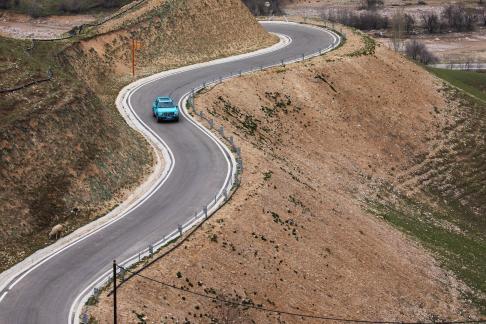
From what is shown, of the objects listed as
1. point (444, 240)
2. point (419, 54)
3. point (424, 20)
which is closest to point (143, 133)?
point (444, 240)

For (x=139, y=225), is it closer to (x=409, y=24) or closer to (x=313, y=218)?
(x=313, y=218)

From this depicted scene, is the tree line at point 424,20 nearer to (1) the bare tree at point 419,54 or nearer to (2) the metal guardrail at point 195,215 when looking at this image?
(1) the bare tree at point 419,54

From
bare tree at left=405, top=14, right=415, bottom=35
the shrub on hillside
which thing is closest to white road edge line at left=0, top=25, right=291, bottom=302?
the shrub on hillside

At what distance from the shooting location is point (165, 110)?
48.2m

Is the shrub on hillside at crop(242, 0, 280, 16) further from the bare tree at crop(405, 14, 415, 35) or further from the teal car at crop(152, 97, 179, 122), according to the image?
the teal car at crop(152, 97, 179, 122)

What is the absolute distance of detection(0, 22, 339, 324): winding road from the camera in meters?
26.6

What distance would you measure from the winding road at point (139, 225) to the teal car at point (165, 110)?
0.49m

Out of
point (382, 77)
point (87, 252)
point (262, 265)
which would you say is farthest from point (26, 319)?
point (382, 77)

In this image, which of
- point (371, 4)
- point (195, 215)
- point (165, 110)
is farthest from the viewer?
A: point (371, 4)

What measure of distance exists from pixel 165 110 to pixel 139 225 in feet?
52.4

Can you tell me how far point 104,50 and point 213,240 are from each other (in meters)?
32.1

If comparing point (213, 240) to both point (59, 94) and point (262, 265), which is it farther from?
point (59, 94)

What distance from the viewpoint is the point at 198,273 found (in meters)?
30.0

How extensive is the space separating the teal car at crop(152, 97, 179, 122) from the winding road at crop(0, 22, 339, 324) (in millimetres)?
485
